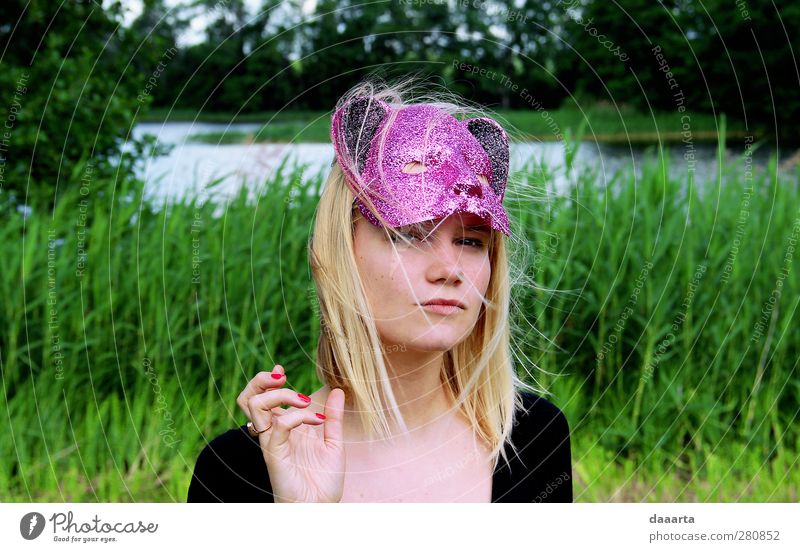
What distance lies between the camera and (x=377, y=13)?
2621mm

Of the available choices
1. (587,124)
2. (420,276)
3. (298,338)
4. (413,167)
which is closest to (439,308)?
(420,276)

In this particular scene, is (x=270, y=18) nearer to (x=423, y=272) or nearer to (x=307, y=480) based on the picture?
(x=423, y=272)

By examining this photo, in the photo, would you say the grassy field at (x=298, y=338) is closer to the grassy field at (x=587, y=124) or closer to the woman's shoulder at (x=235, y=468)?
the grassy field at (x=587, y=124)

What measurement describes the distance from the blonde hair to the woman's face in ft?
0.07

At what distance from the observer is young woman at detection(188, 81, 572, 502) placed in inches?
52.2

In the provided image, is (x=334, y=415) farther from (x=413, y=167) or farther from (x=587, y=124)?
(x=587, y=124)

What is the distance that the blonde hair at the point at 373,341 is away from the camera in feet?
4.56

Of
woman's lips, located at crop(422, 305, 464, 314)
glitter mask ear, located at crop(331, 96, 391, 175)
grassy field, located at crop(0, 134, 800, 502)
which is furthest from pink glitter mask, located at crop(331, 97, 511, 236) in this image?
grassy field, located at crop(0, 134, 800, 502)

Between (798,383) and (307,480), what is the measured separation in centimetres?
253

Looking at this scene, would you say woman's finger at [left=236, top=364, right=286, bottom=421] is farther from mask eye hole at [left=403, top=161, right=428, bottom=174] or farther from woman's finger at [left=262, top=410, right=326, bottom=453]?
mask eye hole at [left=403, top=161, right=428, bottom=174]

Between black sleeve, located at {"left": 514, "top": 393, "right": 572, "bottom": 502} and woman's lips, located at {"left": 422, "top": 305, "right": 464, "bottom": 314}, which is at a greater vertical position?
woman's lips, located at {"left": 422, "top": 305, "right": 464, "bottom": 314}

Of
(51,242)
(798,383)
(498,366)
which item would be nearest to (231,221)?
(51,242)

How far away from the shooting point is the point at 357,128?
1405 mm

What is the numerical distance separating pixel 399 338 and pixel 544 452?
457mm
